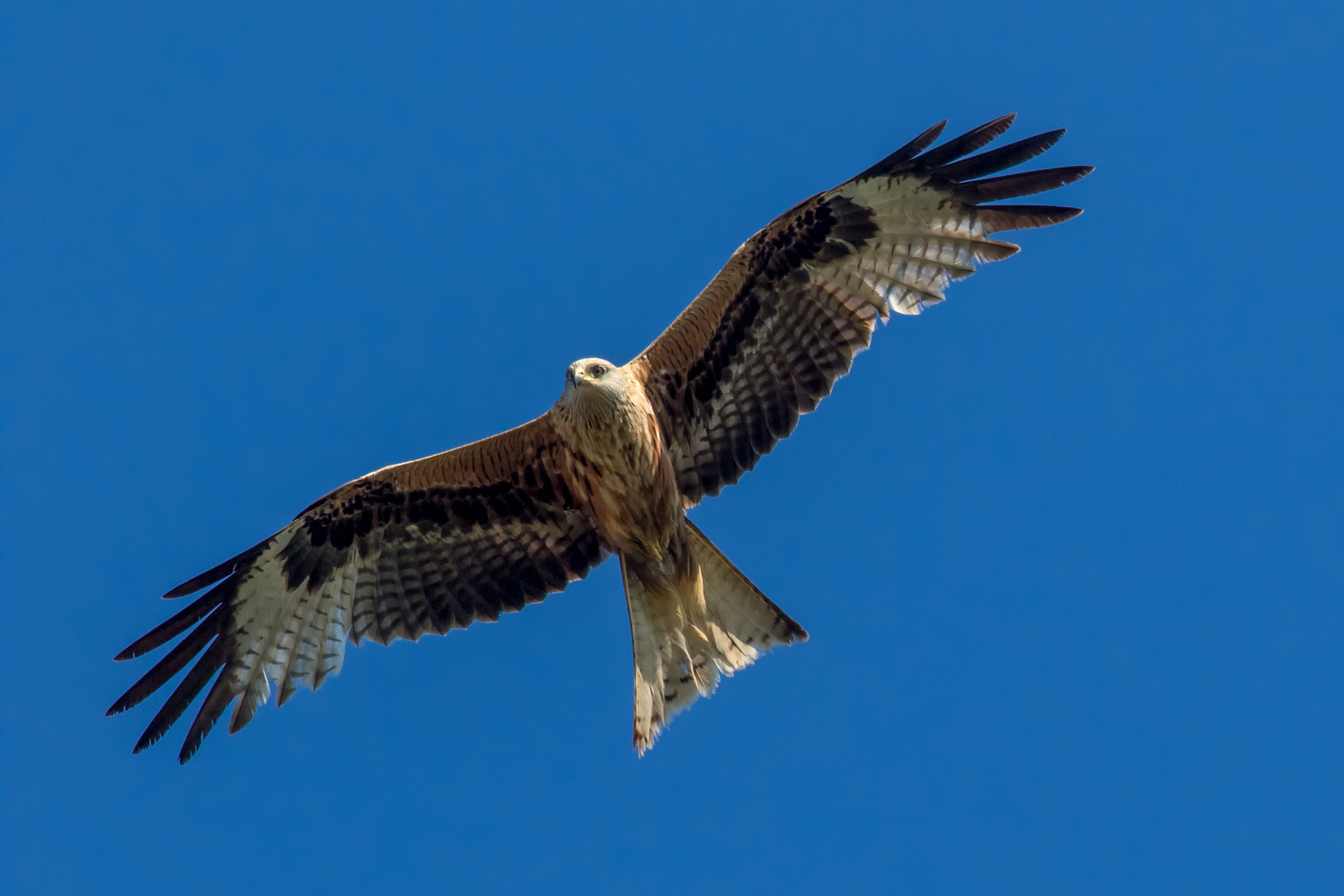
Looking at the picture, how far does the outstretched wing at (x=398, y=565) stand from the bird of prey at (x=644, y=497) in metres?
0.01

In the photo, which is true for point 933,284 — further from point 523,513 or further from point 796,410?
point 523,513

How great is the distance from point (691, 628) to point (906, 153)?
324 cm

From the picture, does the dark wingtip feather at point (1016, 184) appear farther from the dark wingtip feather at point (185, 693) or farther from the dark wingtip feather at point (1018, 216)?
the dark wingtip feather at point (185, 693)

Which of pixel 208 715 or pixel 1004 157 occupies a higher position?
pixel 1004 157

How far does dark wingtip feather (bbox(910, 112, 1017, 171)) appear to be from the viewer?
8.32 metres

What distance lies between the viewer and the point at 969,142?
8406mm

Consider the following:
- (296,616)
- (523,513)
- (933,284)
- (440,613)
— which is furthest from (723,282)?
(296,616)

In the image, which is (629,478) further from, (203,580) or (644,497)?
(203,580)

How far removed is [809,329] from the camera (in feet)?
29.9

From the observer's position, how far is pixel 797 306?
910 cm

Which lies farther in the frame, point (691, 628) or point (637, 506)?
point (691, 628)

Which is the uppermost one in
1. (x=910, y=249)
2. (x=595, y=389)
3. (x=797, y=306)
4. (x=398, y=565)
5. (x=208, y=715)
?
(x=910, y=249)

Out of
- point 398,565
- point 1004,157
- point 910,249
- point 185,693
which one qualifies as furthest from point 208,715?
point 1004,157

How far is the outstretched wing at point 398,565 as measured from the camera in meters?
9.23
